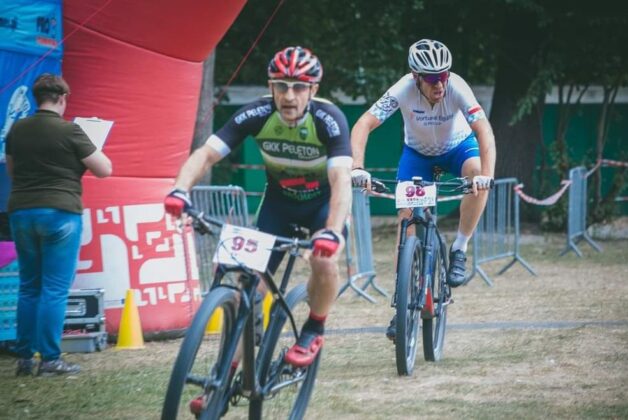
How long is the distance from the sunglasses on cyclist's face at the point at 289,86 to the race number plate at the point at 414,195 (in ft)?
7.45

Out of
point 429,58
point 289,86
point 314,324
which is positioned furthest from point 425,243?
point 289,86

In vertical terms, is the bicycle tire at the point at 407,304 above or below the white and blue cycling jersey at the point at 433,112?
below

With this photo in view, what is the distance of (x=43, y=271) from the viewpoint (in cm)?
836

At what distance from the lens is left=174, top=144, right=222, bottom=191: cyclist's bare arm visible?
5.93m

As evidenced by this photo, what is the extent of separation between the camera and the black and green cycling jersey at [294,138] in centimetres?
621

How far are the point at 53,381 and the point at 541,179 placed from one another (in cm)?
1473

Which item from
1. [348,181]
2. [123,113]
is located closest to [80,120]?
[123,113]

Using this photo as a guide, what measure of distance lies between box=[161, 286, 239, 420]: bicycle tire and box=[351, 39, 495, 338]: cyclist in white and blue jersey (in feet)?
A: 8.47

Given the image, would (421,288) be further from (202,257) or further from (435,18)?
(435,18)

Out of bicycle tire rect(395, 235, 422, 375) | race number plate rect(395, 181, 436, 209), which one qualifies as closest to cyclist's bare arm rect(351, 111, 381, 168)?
race number plate rect(395, 181, 436, 209)

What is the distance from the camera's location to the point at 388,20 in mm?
21562

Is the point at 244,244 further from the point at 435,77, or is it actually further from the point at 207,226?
the point at 435,77

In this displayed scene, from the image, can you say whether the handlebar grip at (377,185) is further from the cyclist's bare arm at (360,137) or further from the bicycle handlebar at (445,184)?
the cyclist's bare arm at (360,137)

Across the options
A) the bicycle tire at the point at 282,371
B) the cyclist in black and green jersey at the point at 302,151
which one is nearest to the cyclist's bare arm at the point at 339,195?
the cyclist in black and green jersey at the point at 302,151
